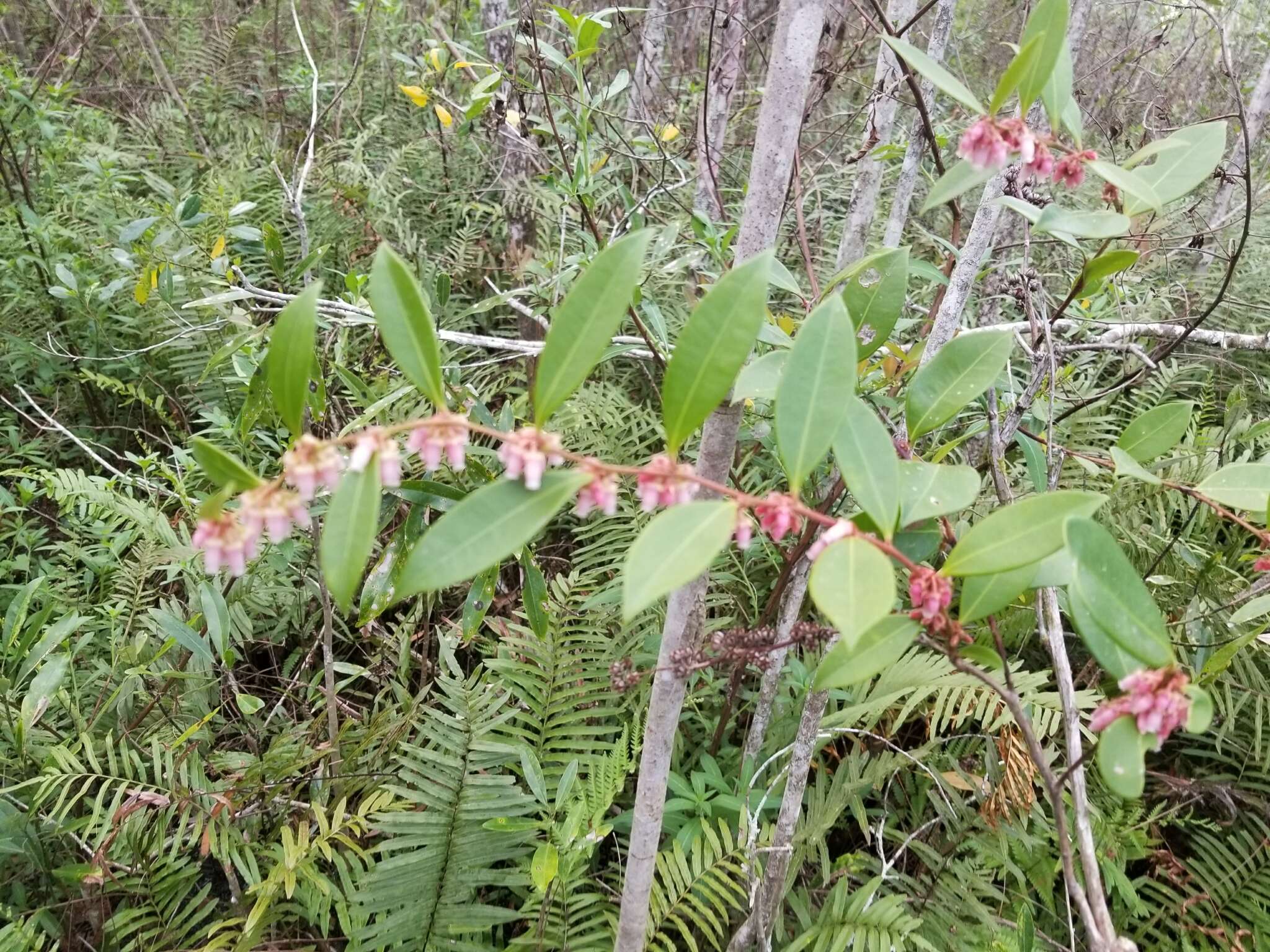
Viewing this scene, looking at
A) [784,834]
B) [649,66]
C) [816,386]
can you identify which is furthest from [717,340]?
[649,66]

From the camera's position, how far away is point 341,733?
1.46 meters

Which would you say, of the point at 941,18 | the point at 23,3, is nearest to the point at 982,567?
the point at 941,18

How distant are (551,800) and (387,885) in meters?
0.31

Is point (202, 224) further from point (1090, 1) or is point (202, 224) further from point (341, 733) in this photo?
point (1090, 1)

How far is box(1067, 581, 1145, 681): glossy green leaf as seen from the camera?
1.51 ft

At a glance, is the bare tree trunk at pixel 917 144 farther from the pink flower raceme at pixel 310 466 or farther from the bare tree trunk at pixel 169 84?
the bare tree trunk at pixel 169 84

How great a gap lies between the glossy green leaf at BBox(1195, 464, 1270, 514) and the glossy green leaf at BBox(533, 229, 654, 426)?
1.51ft

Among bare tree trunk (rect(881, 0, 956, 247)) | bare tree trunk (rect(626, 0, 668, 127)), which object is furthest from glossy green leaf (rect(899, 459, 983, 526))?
bare tree trunk (rect(626, 0, 668, 127))

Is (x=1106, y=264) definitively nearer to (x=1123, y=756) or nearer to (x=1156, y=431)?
(x=1156, y=431)

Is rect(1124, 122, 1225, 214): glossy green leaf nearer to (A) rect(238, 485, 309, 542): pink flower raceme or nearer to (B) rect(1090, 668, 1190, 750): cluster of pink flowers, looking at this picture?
(B) rect(1090, 668, 1190, 750): cluster of pink flowers

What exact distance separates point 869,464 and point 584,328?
0.66ft

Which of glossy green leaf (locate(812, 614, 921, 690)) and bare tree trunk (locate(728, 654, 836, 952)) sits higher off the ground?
glossy green leaf (locate(812, 614, 921, 690))

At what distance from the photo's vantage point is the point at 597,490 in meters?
0.44

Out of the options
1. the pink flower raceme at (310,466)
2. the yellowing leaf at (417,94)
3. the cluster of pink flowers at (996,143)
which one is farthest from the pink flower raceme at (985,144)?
the yellowing leaf at (417,94)
